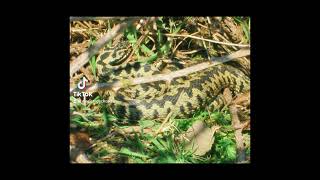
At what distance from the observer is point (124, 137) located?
4395mm

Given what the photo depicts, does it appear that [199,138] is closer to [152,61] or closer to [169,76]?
[169,76]

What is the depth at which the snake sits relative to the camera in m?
4.57

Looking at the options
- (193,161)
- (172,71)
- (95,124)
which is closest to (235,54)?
(172,71)

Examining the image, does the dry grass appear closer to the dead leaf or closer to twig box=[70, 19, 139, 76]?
the dead leaf

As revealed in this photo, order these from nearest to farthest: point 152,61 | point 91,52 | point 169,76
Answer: point 91,52 → point 169,76 → point 152,61

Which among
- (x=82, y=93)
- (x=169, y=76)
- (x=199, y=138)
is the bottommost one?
(x=199, y=138)

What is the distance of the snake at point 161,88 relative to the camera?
457 centimetres

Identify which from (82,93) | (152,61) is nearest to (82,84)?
(82,93)

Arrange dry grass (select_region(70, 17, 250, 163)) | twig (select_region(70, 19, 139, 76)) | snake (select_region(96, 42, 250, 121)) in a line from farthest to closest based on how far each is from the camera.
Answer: snake (select_region(96, 42, 250, 121))
dry grass (select_region(70, 17, 250, 163))
twig (select_region(70, 19, 139, 76))

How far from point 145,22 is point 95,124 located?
91 centimetres

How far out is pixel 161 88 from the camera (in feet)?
15.6

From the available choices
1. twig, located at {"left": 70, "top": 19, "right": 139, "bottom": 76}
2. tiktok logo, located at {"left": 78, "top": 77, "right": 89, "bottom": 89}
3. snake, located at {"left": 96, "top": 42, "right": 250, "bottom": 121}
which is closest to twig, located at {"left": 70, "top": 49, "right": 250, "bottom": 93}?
tiktok logo, located at {"left": 78, "top": 77, "right": 89, "bottom": 89}

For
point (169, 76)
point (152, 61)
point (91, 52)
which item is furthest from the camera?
point (152, 61)

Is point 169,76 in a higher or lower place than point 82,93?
higher
